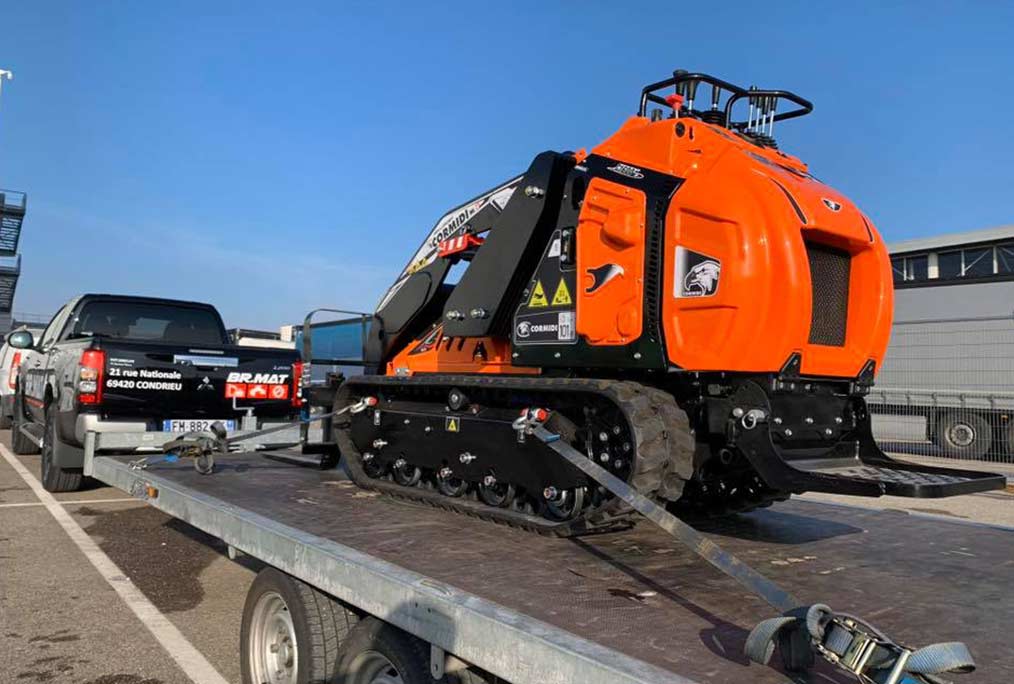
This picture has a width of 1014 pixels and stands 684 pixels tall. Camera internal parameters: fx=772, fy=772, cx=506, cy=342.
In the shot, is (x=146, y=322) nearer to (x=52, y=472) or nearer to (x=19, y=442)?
(x=52, y=472)

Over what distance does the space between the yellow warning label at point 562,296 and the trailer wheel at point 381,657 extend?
219cm

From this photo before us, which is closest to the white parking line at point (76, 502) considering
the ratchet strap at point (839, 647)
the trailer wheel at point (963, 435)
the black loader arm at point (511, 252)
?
the black loader arm at point (511, 252)

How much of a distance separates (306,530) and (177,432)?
356 cm

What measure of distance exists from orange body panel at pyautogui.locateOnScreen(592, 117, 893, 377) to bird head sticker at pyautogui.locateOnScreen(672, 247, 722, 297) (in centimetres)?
2

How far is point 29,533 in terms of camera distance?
680 cm

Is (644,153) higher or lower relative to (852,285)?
higher

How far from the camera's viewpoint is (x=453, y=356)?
5.50 meters

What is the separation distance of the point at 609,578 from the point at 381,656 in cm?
91

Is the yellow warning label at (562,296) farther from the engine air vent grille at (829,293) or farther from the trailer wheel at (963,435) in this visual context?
the trailer wheel at (963,435)

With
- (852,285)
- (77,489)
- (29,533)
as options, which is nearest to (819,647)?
(852,285)

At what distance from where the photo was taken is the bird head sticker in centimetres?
372

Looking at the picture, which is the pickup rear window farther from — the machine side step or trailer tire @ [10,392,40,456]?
the machine side step

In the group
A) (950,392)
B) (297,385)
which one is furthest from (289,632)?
(950,392)

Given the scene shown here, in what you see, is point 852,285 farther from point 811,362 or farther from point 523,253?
point 523,253
